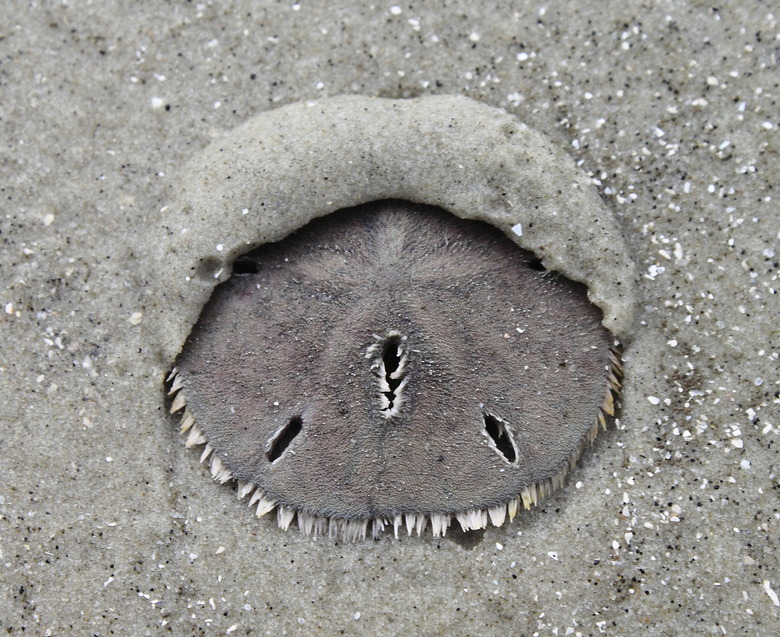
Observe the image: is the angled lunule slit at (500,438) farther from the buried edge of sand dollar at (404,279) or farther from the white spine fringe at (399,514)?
the white spine fringe at (399,514)

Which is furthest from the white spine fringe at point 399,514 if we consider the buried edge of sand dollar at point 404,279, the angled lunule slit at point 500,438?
the angled lunule slit at point 500,438

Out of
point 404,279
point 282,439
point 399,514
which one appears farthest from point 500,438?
point 282,439

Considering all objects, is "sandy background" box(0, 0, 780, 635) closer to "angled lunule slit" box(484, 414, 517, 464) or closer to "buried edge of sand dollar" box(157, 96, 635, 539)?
"buried edge of sand dollar" box(157, 96, 635, 539)

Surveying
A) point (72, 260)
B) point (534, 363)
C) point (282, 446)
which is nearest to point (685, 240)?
point (534, 363)

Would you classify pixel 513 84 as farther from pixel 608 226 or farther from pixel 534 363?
pixel 534 363

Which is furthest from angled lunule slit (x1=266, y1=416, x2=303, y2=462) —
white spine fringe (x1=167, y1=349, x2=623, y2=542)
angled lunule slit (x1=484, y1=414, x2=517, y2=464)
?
angled lunule slit (x1=484, y1=414, x2=517, y2=464)

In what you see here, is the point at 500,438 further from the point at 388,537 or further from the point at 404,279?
the point at 404,279
